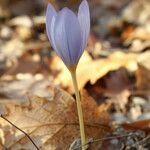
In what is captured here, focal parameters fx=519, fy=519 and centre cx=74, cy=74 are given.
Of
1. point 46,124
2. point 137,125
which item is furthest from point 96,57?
point 46,124

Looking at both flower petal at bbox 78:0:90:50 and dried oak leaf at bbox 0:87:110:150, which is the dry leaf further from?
flower petal at bbox 78:0:90:50

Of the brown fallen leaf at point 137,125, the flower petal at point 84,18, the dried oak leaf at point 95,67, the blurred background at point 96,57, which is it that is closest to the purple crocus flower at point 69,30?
the flower petal at point 84,18

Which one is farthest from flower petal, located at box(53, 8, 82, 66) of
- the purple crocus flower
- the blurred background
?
the blurred background

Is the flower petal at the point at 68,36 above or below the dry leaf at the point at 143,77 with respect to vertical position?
above

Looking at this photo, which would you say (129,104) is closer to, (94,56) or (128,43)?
(94,56)

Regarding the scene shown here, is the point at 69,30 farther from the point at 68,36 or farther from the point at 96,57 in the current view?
the point at 96,57

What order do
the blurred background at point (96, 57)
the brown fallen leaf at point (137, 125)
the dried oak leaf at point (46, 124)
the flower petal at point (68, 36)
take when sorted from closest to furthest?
the flower petal at point (68, 36), the dried oak leaf at point (46, 124), the brown fallen leaf at point (137, 125), the blurred background at point (96, 57)

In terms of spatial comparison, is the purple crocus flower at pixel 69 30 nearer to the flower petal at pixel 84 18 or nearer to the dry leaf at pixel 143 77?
the flower petal at pixel 84 18
